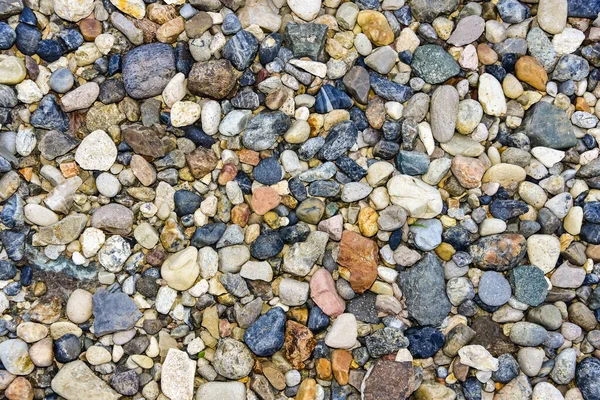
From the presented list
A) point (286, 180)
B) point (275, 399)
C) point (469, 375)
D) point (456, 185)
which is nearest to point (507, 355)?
point (469, 375)

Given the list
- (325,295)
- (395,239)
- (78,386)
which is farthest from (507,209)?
(78,386)

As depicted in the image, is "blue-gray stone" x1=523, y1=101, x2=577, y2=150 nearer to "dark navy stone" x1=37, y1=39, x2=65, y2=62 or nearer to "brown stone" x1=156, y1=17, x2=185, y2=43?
"brown stone" x1=156, y1=17, x2=185, y2=43

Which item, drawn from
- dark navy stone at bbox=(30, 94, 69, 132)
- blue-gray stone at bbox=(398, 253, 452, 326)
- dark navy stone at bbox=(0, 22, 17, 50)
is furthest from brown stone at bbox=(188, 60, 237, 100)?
blue-gray stone at bbox=(398, 253, 452, 326)

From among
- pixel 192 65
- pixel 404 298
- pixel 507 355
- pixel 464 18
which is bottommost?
pixel 507 355

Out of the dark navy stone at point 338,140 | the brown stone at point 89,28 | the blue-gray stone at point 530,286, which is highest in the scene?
the brown stone at point 89,28

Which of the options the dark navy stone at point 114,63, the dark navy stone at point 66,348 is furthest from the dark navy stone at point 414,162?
the dark navy stone at point 66,348

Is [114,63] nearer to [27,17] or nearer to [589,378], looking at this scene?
[27,17]

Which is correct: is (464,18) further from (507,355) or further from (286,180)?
(507,355)

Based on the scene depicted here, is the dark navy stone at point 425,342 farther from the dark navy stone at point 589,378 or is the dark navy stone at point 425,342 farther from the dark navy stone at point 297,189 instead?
the dark navy stone at point 297,189
